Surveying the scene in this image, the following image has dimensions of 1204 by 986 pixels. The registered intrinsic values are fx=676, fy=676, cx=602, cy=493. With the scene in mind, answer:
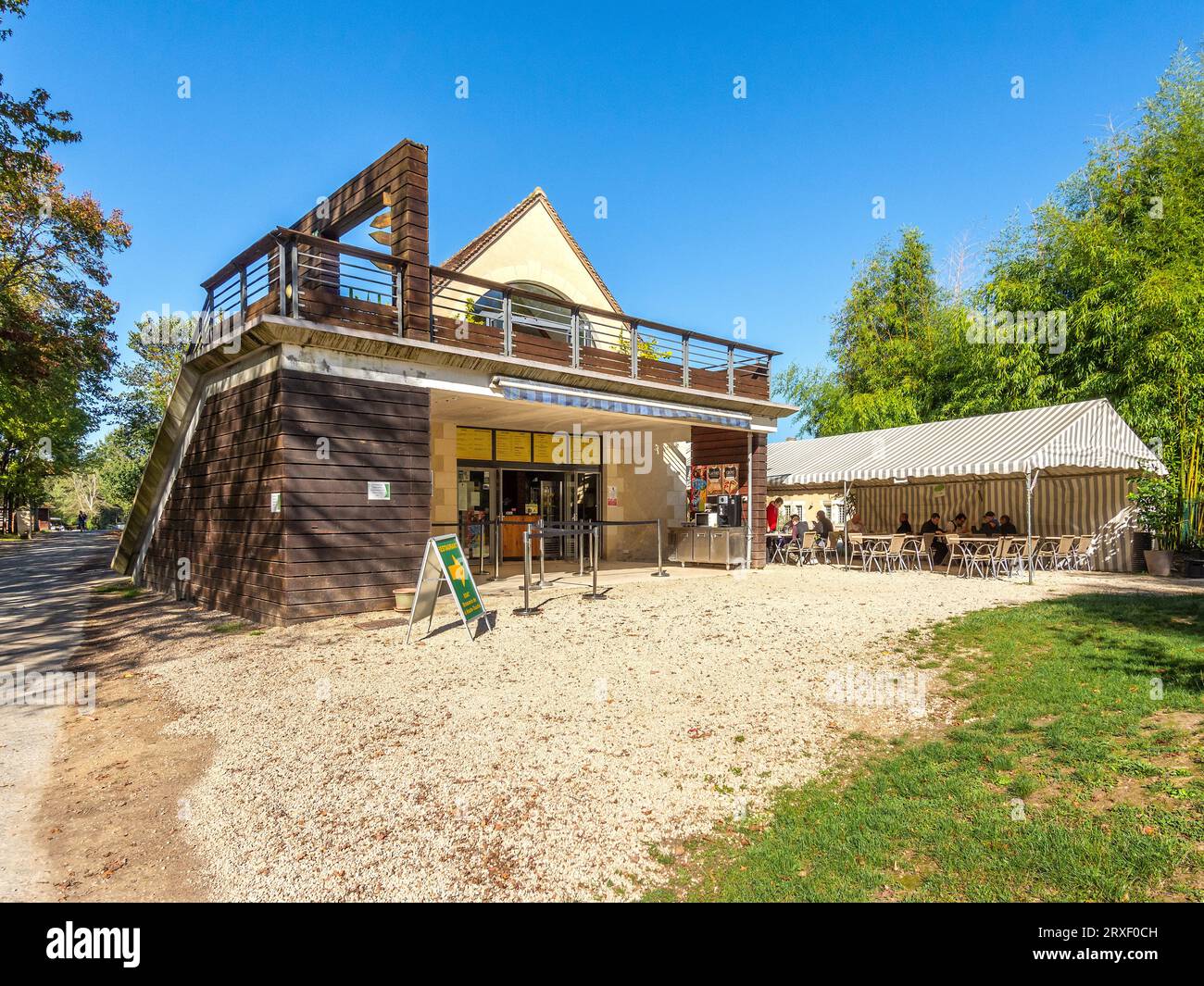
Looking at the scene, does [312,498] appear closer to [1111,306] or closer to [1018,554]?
[1018,554]

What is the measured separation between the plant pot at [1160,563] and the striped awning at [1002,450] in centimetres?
200

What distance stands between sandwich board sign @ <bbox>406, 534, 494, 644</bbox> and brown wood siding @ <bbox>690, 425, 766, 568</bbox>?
360 inches

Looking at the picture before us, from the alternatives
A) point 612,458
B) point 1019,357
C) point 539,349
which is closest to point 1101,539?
point 1019,357

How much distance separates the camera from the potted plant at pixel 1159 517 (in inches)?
567

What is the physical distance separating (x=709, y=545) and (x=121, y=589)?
40.7 ft

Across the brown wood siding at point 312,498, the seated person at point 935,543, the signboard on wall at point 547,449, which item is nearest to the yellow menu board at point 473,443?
the signboard on wall at point 547,449

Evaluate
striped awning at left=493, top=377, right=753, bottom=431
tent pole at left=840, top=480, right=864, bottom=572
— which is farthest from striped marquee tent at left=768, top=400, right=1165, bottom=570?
striped awning at left=493, top=377, right=753, bottom=431

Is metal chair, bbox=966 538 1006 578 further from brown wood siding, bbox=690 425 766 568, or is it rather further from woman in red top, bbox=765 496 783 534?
woman in red top, bbox=765 496 783 534

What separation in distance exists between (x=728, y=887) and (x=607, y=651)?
4.26m

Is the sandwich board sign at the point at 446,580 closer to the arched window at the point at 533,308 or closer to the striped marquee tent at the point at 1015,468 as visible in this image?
the arched window at the point at 533,308

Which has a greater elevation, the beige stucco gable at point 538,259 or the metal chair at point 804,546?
the beige stucco gable at point 538,259

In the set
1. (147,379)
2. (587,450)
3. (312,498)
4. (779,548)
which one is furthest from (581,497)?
(147,379)

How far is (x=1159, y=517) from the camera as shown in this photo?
1538 cm

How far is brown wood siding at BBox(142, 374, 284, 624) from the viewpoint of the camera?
895 centimetres
